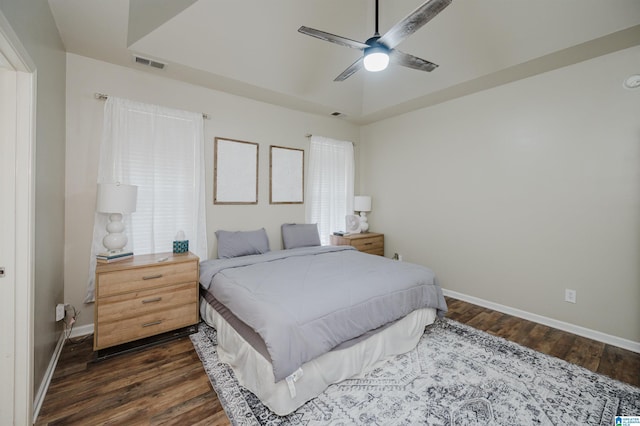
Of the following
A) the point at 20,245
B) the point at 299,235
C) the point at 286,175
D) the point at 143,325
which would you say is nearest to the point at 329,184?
the point at 286,175

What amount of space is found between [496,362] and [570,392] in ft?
1.46

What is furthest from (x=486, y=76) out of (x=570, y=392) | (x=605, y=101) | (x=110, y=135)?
(x=110, y=135)

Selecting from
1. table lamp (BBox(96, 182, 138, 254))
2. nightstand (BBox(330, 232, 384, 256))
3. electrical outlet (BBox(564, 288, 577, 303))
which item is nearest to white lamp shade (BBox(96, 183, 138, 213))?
table lamp (BBox(96, 182, 138, 254))

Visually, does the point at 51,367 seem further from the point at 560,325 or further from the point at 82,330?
the point at 560,325

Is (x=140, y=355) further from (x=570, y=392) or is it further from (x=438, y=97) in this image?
(x=438, y=97)

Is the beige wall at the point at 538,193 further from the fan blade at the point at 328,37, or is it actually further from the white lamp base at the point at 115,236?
the white lamp base at the point at 115,236

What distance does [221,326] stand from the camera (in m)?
2.36

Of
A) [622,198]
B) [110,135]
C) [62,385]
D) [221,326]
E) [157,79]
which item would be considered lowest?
[62,385]

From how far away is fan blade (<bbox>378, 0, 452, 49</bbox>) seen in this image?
1636 mm

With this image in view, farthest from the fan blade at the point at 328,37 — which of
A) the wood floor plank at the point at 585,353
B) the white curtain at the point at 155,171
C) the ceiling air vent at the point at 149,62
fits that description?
the wood floor plank at the point at 585,353

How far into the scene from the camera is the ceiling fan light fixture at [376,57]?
2068 millimetres

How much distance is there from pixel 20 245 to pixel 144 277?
972 millimetres

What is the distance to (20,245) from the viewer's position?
1472 mm

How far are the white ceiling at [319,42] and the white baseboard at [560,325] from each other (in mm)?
2610
